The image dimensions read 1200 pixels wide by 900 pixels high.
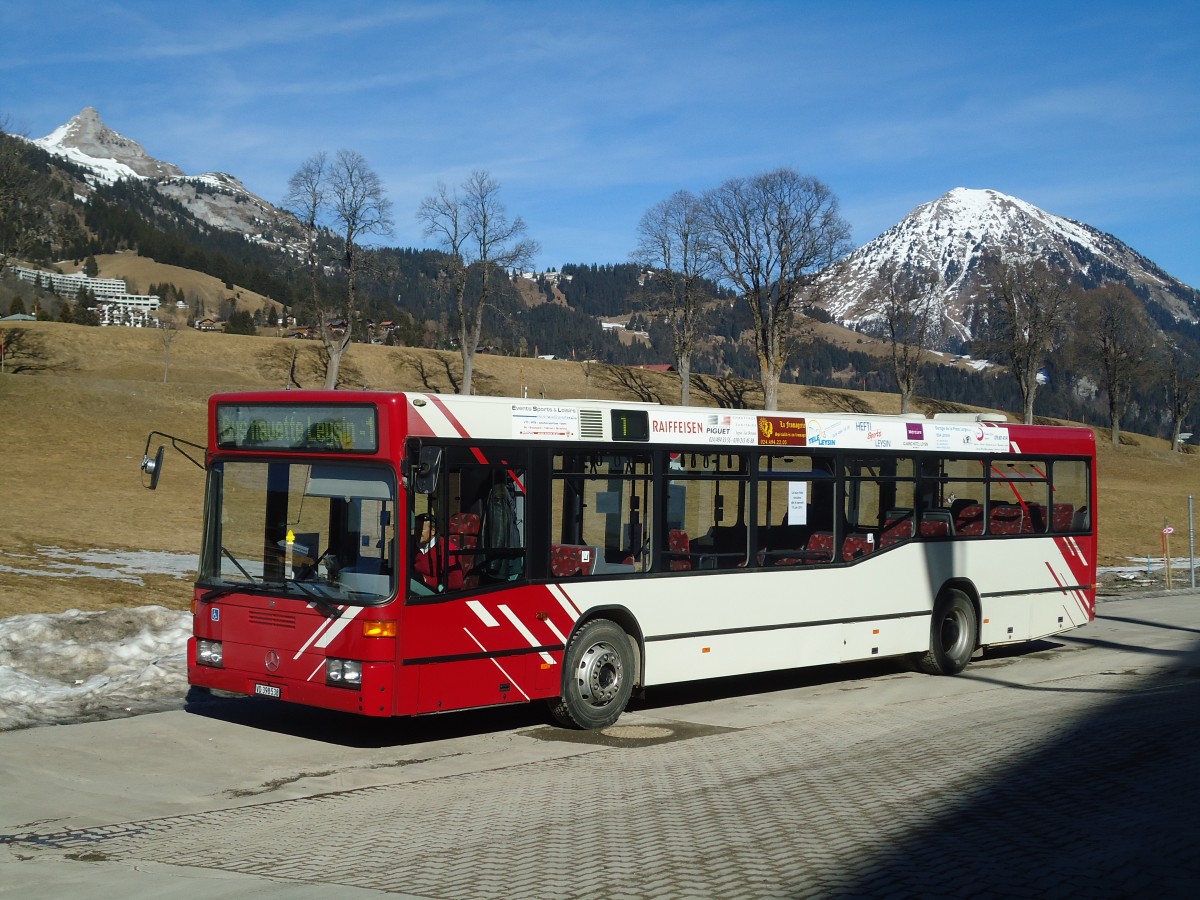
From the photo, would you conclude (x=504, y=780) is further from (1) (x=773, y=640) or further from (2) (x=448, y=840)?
(1) (x=773, y=640)

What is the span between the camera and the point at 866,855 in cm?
655

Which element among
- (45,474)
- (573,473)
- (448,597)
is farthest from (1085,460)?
(45,474)

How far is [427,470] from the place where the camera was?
30.9 ft

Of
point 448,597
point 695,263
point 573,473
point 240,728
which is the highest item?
point 695,263

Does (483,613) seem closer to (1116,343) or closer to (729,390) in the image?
(729,390)

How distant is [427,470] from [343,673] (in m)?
1.65

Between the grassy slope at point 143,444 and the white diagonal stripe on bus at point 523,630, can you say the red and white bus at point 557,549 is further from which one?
the grassy slope at point 143,444

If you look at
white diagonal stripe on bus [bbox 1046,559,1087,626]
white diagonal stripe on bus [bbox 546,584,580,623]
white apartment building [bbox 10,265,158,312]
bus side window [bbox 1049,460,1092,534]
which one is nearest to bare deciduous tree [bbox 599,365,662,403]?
bus side window [bbox 1049,460,1092,534]

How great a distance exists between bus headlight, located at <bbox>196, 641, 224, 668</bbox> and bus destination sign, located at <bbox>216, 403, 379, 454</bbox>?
5.36ft

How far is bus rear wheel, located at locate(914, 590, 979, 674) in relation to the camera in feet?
47.9

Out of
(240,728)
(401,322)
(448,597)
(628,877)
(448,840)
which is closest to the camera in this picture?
(628,877)

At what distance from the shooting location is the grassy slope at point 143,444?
24688 mm

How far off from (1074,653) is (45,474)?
2896 centimetres

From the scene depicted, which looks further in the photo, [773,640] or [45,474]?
[45,474]
